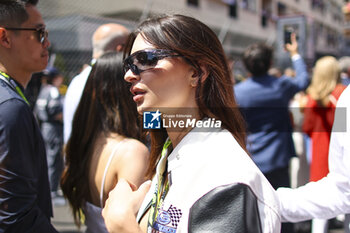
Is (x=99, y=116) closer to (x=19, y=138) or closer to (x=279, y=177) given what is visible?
(x=19, y=138)

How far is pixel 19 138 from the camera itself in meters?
1.36

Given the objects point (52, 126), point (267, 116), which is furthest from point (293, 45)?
point (52, 126)

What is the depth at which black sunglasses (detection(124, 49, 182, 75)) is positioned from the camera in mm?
1036

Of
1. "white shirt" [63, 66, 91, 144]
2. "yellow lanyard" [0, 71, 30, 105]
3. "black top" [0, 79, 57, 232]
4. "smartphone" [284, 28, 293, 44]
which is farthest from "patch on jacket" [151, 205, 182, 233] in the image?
"smartphone" [284, 28, 293, 44]

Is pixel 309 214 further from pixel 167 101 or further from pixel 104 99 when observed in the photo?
pixel 104 99

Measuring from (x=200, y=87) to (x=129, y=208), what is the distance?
0.43m

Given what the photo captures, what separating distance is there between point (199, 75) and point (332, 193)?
701 mm

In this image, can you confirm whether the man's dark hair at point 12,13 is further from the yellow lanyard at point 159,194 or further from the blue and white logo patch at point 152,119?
the yellow lanyard at point 159,194

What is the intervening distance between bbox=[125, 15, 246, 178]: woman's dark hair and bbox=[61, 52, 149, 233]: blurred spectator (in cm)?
67

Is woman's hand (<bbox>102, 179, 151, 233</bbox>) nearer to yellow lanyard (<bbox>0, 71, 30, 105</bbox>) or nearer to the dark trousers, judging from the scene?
yellow lanyard (<bbox>0, 71, 30, 105</bbox>)

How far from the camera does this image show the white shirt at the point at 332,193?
3.99 feet

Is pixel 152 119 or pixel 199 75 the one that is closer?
pixel 199 75

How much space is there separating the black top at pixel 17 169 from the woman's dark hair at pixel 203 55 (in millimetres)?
667

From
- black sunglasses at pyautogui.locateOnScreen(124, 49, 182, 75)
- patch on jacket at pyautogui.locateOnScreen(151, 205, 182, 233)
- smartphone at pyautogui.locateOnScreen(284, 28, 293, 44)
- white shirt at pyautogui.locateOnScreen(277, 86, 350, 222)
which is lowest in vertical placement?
white shirt at pyautogui.locateOnScreen(277, 86, 350, 222)
